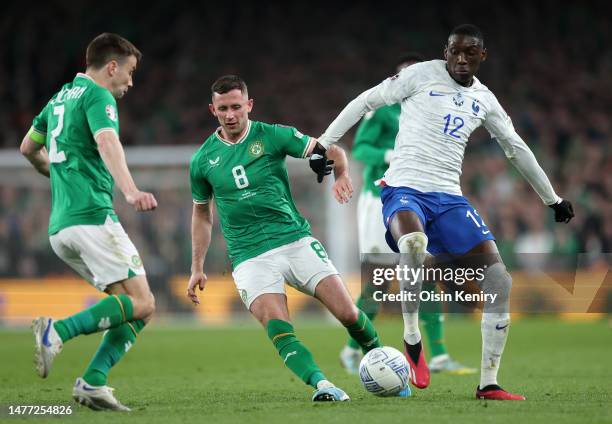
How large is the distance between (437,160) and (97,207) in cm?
231

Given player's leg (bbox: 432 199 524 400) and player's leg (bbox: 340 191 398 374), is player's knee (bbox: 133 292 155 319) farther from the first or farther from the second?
player's leg (bbox: 340 191 398 374)

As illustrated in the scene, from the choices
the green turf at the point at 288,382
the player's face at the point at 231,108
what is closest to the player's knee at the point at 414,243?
the green turf at the point at 288,382

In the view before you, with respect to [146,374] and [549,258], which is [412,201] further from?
[549,258]

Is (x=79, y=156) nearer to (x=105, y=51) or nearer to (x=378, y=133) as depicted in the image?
(x=105, y=51)

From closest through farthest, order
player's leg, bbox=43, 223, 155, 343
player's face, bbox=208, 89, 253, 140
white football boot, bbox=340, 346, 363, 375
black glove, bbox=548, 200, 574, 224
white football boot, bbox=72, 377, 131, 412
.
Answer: player's leg, bbox=43, 223, 155, 343, white football boot, bbox=72, 377, 131, 412, player's face, bbox=208, 89, 253, 140, black glove, bbox=548, 200, 574, 224, white football boot, bbox=340, 346, 363, 375

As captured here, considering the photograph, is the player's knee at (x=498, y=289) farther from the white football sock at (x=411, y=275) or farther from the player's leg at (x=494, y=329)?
the white football sock at (x=411, y=275)

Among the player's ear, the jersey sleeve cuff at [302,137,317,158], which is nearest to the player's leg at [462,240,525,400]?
the jersey sleeve cuff at [302,137,317,158]

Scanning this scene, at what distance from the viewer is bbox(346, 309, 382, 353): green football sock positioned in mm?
6953

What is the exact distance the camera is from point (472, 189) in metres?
19.6

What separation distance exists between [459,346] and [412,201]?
5.73m

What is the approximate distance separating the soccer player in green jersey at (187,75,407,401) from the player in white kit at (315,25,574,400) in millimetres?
367

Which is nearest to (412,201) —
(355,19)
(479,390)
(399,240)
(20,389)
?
(399,240)

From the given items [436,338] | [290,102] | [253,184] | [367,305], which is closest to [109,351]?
[253,184]

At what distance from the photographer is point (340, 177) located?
6.73 meters
